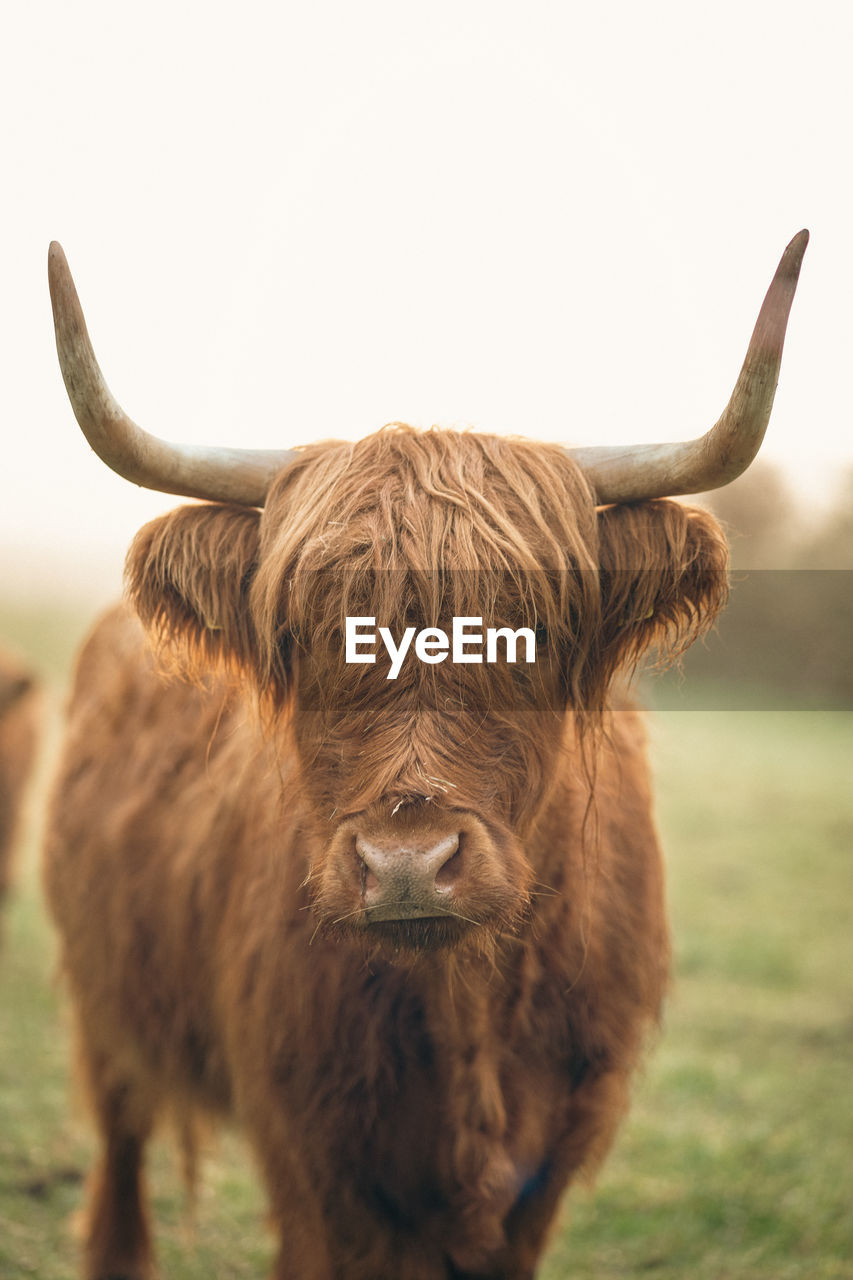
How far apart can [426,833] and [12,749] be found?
5983mm

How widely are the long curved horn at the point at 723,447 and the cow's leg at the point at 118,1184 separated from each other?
2.79 m

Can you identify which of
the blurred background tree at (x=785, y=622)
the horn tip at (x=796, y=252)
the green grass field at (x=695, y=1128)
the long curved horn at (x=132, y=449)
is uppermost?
the horn tip at (x=796, y=252)

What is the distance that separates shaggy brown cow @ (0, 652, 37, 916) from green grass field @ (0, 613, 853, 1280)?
1.14ft

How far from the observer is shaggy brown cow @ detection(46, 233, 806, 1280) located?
2.14 m

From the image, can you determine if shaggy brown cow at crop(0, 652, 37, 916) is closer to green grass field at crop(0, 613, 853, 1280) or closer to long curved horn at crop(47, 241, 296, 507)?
green grass field at crop(0, 613, 853, 1280)

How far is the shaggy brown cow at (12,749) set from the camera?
701cm

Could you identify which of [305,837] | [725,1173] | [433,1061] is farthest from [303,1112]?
[725,1173]

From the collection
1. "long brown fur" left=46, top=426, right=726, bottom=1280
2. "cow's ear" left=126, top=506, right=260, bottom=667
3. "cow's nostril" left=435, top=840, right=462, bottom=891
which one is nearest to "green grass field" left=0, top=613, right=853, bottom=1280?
"long brown fur" left=46, top=426, right=726, bottom=1280

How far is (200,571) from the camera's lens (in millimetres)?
2551

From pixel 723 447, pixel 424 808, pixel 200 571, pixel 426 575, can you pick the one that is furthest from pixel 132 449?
pixel 723 447

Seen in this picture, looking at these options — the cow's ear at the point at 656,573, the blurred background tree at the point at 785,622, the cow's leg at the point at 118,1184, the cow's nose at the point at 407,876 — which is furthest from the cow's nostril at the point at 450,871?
the cow's leg at the point at 118,1184

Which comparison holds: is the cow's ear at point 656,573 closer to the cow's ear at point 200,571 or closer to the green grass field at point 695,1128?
the cow's ear at point 200,571

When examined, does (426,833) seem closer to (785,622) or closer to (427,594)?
(427,594)

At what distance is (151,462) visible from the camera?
235 cm
